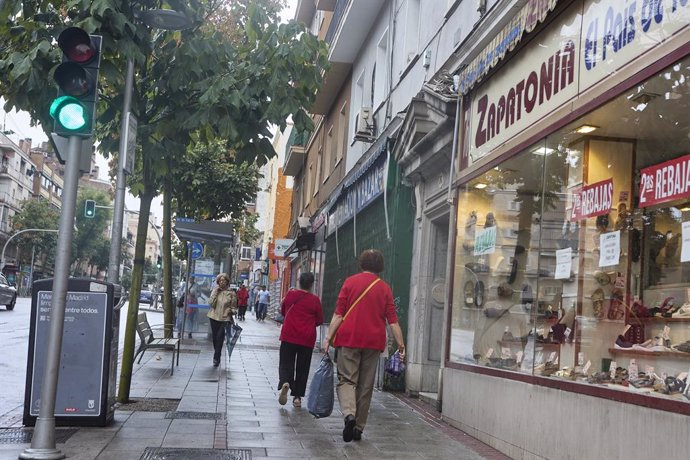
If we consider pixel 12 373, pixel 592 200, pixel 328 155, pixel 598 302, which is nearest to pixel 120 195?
pixel 592 200

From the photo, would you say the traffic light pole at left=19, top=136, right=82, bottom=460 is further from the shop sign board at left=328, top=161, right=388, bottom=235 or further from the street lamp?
the shop sign board at left=328, top=161, right=388, bottom=235

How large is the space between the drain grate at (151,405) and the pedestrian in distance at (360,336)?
7.14ft

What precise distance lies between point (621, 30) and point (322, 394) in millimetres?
4258

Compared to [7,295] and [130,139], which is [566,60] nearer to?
[130,139]

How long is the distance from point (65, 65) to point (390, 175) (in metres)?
8.11

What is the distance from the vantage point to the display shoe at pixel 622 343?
6.28m

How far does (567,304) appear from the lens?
730cm

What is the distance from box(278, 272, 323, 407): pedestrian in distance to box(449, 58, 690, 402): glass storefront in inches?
77.4

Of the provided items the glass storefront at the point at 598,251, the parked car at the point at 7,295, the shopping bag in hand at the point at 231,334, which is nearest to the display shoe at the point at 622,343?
the glass storefront at the point at 598,251

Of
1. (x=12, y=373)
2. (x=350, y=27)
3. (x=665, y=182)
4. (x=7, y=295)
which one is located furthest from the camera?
(x=7, y=295)

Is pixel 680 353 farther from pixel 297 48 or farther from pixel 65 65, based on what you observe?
pixel 297 48

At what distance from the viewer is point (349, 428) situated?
740cm

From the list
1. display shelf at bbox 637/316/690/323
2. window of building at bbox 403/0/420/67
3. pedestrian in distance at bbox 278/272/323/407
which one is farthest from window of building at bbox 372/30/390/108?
display shelf at bbox 637/316/690/323

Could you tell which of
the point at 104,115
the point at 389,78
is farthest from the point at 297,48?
the point at 389,78
